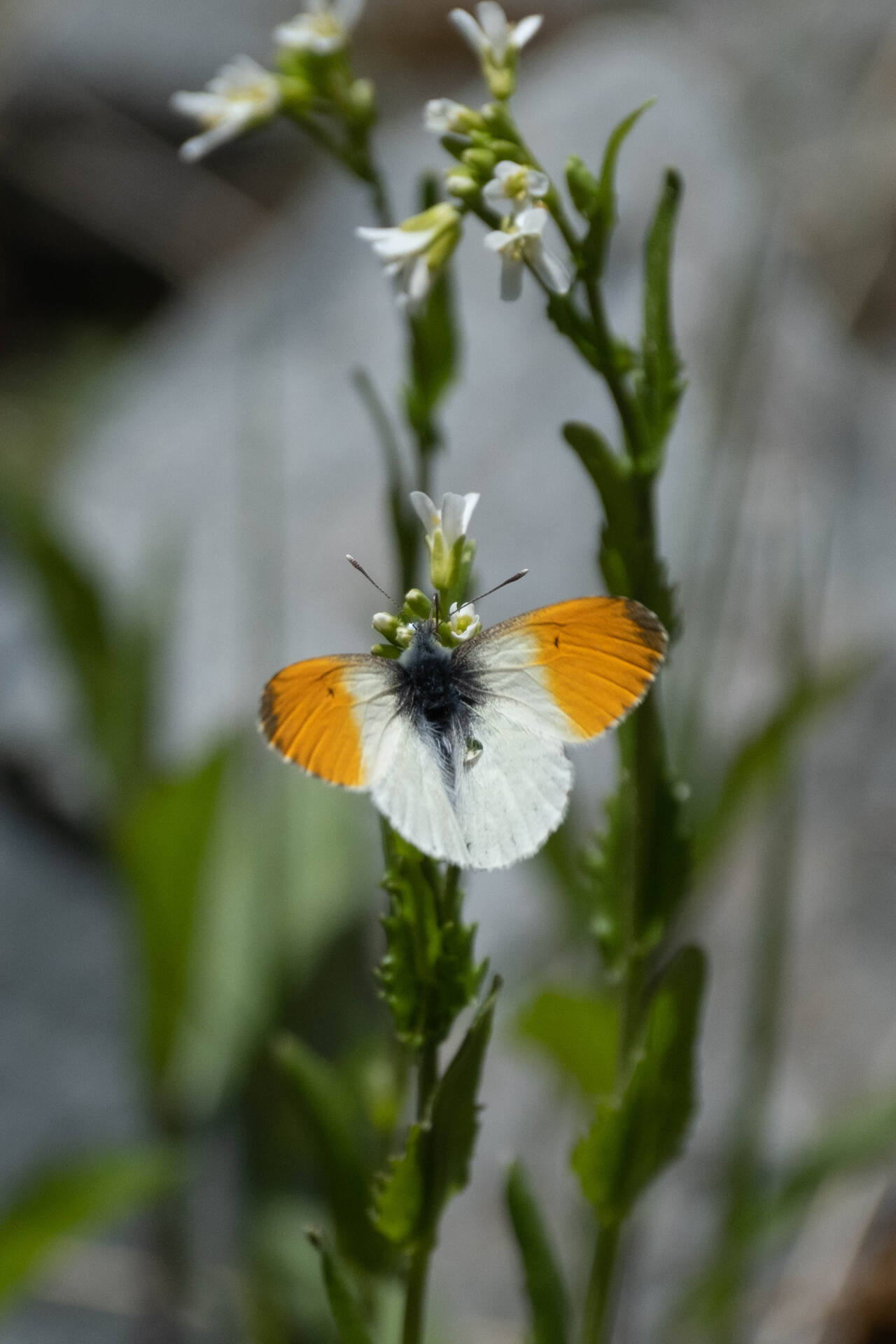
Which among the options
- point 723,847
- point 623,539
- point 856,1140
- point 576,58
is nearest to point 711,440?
point 723,847

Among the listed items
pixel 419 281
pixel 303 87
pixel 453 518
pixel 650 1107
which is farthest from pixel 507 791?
pixel 303 87

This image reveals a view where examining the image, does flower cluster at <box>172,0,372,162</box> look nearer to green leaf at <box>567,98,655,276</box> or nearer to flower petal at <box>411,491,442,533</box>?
green leaf at <box>567,98,655,276</box>

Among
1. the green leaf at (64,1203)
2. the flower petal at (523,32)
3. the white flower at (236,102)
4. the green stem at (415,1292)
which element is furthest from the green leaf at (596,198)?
the green leaf at (64,1203)

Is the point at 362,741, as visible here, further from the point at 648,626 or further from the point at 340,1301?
the point at 340,1301

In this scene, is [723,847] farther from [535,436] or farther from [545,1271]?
[535,436]

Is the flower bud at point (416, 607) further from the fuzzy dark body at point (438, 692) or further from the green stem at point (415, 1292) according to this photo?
the green stem at point (415, 1292)
